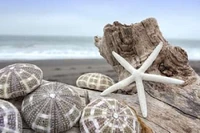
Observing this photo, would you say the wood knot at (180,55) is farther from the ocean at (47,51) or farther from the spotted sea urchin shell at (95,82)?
the ocean at (47,51)

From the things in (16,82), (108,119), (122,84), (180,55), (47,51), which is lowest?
(47,51)

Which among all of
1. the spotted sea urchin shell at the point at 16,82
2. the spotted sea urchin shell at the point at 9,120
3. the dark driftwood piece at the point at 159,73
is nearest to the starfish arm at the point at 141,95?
the dark driftwood piece at the point at 159,73

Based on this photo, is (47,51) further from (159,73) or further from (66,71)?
(159,73)

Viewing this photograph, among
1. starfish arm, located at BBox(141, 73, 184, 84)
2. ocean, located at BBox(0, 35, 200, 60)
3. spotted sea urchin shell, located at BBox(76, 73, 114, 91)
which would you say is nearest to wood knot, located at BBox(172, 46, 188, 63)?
starfish arm, located at BBox(141, 73, 184, 84)

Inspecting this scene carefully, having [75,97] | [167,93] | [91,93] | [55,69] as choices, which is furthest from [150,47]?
[55,69]

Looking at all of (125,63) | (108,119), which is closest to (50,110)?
(108,119)
